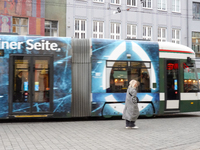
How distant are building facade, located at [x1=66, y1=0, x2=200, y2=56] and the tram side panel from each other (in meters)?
13.5

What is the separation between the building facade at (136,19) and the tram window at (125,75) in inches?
541

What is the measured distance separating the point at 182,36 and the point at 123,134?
981 inches

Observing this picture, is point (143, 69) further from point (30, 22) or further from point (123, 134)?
point (30, 22)

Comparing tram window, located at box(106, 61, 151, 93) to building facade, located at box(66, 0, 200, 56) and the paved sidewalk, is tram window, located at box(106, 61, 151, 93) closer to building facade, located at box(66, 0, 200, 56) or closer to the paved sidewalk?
the paved sidewalk

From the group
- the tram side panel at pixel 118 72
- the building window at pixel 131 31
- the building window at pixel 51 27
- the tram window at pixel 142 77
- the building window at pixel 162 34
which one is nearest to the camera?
the tram side panel at pixel 118 72

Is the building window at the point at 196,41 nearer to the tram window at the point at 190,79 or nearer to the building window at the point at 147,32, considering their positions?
the building window at the point at 147,32

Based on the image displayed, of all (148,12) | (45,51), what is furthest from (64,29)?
(45,51)

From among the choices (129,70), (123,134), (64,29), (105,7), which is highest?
(105,7)

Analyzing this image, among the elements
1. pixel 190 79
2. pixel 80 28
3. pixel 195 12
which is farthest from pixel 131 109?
pixel 195 12

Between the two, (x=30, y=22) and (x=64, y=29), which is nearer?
(x=30, y=22)

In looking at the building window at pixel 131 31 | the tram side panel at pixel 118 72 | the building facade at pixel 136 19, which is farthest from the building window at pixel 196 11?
the tram side panel at pixel 118 72

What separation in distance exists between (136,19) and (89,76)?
18.2 m

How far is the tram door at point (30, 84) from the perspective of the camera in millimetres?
11438

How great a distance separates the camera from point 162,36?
102 feet
